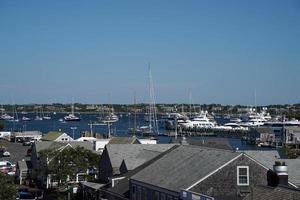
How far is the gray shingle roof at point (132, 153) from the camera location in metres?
44.8

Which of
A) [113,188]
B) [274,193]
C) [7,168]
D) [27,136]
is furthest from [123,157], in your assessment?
[27,136]

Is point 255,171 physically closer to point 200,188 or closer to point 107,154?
point 200,188

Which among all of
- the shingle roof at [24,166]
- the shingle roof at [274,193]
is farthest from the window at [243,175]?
the shingle roof at [24,166]

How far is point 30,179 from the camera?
67.0 m

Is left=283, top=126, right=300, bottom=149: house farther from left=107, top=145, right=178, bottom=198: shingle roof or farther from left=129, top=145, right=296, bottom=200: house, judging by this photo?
left=129, top=145, right=296, bottom=200: house

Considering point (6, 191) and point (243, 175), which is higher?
point (243, 175)

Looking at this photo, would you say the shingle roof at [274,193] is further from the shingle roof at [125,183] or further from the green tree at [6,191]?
the green tree at [6,191]

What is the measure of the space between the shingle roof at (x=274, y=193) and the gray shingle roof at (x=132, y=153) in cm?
2039

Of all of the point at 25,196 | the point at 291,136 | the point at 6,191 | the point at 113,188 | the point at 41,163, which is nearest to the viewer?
the point at 6,191

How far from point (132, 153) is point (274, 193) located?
24643mm

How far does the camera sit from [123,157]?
4803 centimetres

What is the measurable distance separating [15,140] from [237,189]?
4704 inches

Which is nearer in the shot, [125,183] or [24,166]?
[125,183]

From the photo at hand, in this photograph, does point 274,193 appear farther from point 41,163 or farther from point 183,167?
point 41,163
